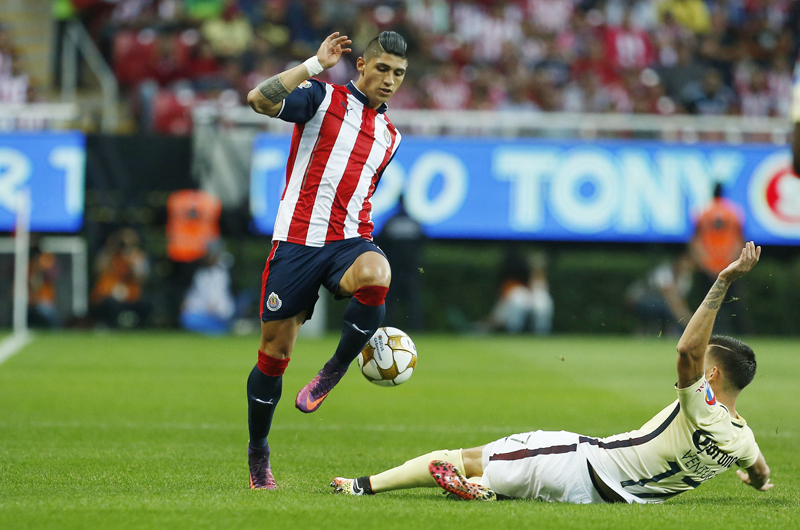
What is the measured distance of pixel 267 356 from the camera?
5.46 meters

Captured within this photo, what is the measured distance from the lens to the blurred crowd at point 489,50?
18.8 meters

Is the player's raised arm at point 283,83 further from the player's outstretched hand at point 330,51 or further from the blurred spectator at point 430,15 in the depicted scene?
the blurred spectator at point 430,15

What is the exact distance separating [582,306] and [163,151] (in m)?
7.74

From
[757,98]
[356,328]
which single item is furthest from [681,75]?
[356,328]

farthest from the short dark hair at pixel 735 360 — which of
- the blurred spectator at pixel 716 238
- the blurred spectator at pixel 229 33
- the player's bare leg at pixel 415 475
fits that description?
the blurred spectator at pixel 229 33

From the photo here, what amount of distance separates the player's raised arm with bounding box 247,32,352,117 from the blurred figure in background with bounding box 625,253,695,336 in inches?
503

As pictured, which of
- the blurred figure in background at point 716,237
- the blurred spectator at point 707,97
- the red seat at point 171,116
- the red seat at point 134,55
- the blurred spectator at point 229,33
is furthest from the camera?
the blurred spectator at point 229,33

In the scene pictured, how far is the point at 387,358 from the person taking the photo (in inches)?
225

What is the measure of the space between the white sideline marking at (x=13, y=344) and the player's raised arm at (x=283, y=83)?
336 inches

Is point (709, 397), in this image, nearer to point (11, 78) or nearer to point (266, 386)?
point (266, 386)

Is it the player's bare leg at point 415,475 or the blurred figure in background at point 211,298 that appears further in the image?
the blurred figure in background at point 211,298

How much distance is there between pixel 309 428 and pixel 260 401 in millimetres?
2742

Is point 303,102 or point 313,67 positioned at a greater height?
point 313,67

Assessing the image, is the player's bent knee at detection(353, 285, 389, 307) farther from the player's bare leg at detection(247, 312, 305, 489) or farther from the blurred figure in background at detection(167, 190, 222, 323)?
the blurred figure in background at detection(167, 190, 222, 323)
